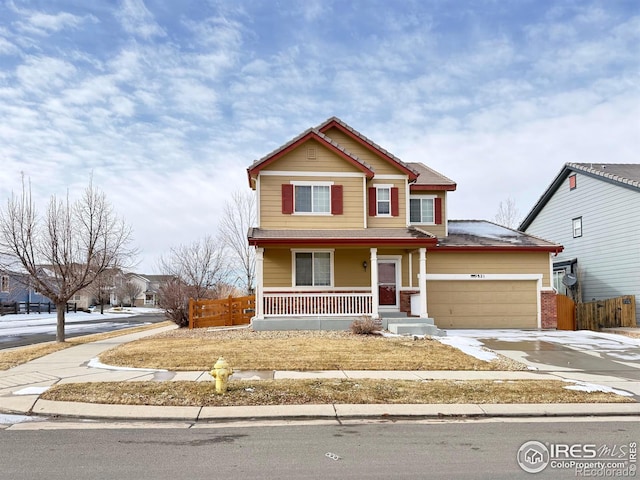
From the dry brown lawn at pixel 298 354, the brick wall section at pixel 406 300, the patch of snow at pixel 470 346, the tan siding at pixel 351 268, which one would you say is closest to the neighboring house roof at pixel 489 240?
the brick wall section at pixel 406 300

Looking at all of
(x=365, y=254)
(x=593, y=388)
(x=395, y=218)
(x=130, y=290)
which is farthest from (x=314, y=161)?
(x=130, y=290)

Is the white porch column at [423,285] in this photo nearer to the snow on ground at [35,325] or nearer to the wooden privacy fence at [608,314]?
the wooden privacy fence at [608,314]

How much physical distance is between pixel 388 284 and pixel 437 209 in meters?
4.63

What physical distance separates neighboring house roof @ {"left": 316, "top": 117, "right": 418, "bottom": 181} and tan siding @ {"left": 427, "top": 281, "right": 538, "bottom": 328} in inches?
192

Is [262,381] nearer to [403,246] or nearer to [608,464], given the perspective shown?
[608,464]

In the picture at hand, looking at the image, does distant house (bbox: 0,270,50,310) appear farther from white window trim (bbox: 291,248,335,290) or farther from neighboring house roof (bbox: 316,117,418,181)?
neighboring house roof (bbox: 316,117,418,181)

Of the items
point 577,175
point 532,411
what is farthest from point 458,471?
point 577,175

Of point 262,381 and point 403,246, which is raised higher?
point 403,246

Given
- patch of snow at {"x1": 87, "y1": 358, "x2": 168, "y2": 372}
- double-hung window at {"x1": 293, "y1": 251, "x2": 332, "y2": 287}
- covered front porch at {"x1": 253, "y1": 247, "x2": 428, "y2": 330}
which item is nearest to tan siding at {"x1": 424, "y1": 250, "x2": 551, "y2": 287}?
covered front porch at {"x1": 253, "y1": 247, "x2": 428, "y2": 330}

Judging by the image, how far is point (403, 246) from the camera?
19641 mm

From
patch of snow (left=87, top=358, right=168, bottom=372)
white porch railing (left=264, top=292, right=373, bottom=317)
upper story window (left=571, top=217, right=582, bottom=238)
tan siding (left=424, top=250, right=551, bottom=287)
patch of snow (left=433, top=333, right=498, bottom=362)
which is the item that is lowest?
patch of snow (left=433, top=333, right=498, bottom=362)

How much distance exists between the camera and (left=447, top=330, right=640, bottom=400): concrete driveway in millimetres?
11117

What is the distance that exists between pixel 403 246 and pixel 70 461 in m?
15.2

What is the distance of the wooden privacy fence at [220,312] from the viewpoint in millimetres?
21250
